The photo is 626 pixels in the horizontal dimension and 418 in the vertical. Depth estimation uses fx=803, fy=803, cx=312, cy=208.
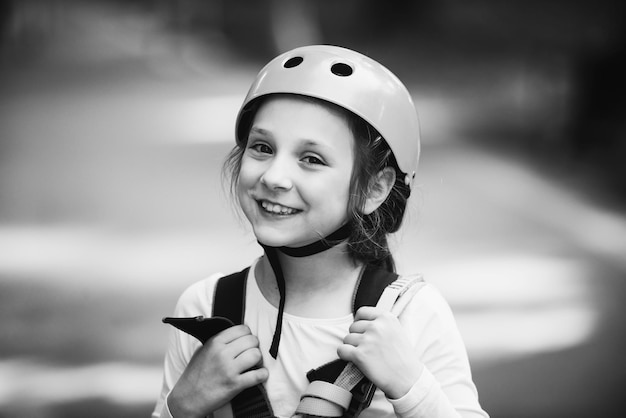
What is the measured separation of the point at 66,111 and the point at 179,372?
Answer: 1.16m

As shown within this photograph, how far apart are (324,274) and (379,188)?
141 mm

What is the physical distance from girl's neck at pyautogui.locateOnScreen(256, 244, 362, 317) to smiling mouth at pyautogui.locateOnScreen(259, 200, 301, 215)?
0.10 metres

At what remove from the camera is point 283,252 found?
3.59 ft

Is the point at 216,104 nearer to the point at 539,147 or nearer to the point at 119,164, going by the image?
the point at 119,164

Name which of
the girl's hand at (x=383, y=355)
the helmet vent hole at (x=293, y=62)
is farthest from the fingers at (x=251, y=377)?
the helmet vent hole at (x=293, y=62)

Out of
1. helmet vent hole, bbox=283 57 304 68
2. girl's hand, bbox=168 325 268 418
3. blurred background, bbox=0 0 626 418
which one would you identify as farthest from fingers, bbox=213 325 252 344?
blurred background, bbox=0 0 626 418

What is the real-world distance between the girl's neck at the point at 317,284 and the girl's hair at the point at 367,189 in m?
0.03

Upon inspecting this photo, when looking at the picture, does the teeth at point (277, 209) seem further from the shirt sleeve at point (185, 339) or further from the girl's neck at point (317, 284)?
the shirt sleeve at point (185, 339)

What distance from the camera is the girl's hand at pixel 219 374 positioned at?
104cm

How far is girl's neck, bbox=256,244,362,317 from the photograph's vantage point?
3.59ft

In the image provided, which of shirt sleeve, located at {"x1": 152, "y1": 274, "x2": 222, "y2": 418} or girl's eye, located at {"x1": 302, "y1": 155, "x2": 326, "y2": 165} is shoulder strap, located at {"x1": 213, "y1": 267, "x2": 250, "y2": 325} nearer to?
shirt sleeve, located at {"x1": 152, "y1": 274, "x2": 222, "y2": 418}

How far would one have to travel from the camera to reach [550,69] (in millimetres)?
2301

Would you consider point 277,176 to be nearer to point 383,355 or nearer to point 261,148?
point 261,148

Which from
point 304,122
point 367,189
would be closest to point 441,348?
point 367,189
